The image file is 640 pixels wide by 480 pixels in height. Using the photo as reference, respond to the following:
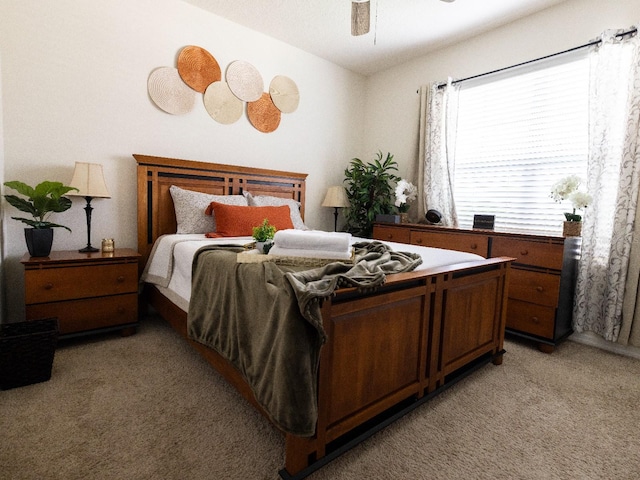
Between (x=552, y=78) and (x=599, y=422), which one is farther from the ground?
(x=552, y=78)

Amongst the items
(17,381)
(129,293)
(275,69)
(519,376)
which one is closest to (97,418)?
(17,381)

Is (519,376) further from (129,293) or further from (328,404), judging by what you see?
(129,293)

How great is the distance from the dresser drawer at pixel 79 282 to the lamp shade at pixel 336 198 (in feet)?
7.41

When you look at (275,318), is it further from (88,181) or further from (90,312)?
(88,181)

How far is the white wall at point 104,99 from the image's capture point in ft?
8.07

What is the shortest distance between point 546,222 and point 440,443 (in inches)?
94.5

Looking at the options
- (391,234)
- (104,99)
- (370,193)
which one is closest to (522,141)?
(391,234)

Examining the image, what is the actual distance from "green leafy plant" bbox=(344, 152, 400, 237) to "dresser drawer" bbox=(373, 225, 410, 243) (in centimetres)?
18

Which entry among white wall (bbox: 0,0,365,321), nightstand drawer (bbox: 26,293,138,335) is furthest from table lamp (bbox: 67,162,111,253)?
nightstand drawer (bbox: 26,293,138,335)

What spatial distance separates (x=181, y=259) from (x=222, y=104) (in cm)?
184

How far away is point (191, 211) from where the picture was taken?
9.61 feet

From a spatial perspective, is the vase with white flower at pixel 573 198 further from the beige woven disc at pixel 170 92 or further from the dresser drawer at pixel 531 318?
the beige woven disc at pixel 170 92

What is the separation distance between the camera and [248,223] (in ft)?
9.45

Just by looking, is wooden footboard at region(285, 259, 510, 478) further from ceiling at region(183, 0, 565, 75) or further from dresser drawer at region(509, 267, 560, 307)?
ceiling at region(183, 0, 565, 75)
